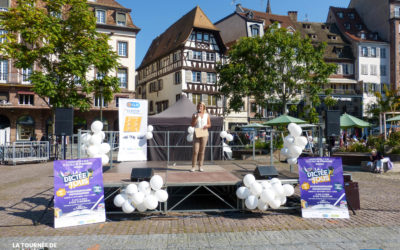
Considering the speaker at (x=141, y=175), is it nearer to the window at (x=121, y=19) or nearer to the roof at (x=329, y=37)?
the window at (x=121, y=19)

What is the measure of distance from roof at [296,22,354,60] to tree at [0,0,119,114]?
3555 cm

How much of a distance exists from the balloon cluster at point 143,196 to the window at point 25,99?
104ft

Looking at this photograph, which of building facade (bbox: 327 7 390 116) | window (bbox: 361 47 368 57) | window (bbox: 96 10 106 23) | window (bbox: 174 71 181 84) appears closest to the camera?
window (bbox: 96 10 106 23)

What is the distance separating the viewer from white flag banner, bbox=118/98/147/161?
33.0ft

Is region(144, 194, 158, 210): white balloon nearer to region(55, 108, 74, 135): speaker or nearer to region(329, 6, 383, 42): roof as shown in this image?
region(55, 108, 74, 135): speaker

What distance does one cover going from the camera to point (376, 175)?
41.1ft

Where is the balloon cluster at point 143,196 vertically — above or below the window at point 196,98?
below

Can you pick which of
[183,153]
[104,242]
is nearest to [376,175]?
[183,153]

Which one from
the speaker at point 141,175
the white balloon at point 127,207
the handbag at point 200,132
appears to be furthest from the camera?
the handbag at point 200,132

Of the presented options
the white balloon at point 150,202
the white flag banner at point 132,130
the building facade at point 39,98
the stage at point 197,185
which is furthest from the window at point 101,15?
the white balloon at point 150,202

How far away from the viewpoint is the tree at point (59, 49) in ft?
53.6

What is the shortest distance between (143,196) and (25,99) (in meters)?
32.4

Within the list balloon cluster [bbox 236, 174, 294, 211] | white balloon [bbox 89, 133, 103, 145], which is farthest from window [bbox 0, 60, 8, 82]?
balloon cluster [bbox 236, 174, 294, 211]

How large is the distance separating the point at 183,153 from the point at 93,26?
9471 millimetres
